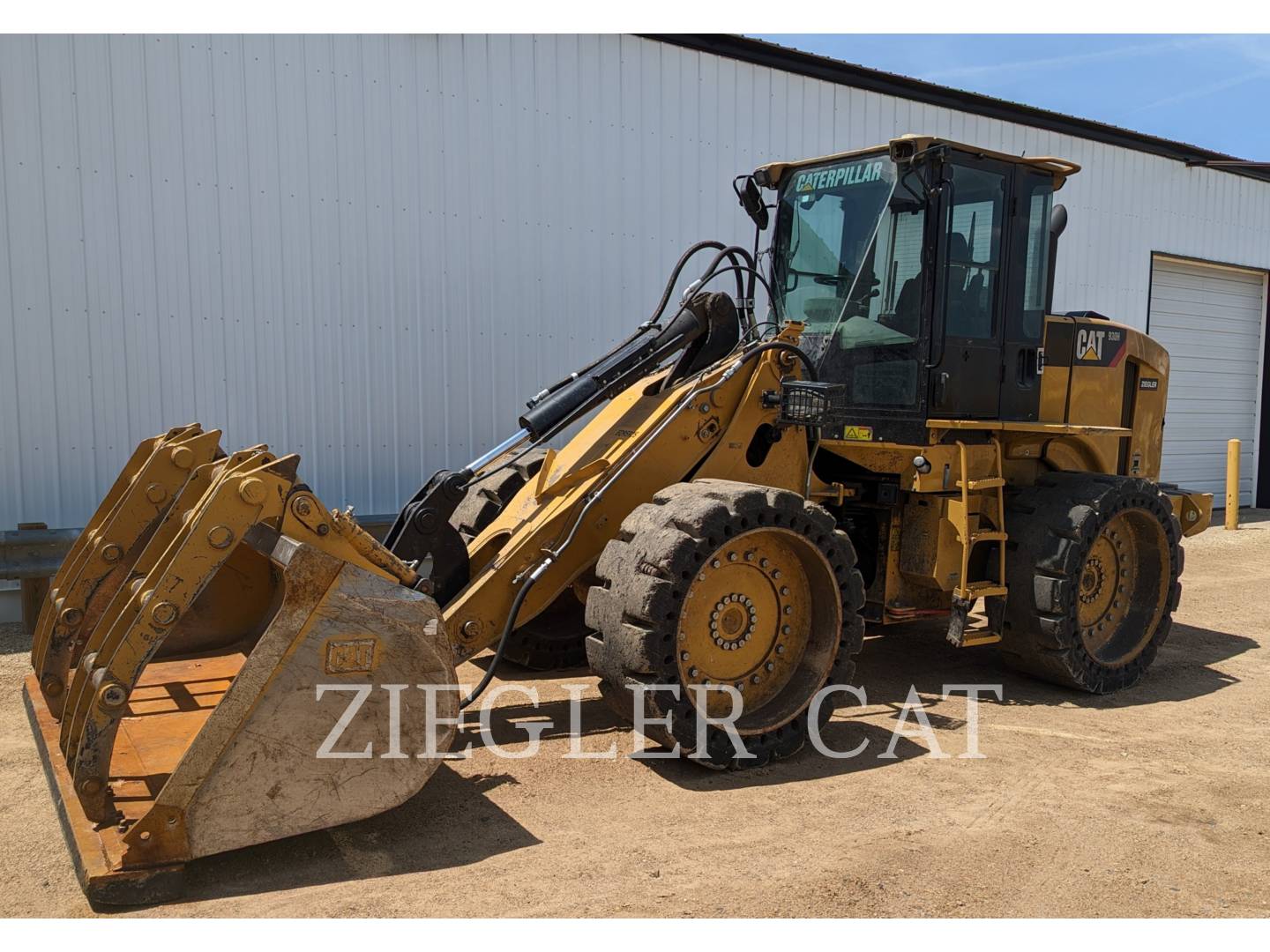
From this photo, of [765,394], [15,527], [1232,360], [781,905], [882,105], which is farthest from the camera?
[1232,360]

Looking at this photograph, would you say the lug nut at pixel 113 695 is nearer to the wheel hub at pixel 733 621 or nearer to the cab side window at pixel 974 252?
the wheel hub at pixel 733 621

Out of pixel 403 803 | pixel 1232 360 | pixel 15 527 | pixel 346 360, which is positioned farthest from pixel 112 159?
pixel 1232 360

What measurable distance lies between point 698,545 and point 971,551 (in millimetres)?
2349

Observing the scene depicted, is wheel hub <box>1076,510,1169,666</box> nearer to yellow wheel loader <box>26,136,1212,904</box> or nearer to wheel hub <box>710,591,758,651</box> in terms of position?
yellow wheel loader <box>26,136,1212,904</box>

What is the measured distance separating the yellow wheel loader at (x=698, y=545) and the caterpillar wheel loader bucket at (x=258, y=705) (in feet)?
0.04

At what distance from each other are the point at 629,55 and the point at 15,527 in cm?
658

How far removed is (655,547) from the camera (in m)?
4.71

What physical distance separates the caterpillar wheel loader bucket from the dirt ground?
0.22 metres

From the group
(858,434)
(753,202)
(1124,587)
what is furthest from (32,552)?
(1124,587)

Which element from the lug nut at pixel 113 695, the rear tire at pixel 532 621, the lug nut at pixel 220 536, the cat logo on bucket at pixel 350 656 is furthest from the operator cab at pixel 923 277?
the lug nut at pixel 113 695

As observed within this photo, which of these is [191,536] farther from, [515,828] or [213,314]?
[213,314]

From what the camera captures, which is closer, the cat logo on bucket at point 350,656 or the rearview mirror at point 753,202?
the cat logo on bucket at point 350,656

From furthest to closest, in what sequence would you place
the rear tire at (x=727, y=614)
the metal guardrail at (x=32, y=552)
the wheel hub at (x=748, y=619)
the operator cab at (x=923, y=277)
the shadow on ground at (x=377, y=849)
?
1. the metal guardrail at (x=32, y=552)
2. the operator cab at (x=923, y=277)
3. the wheel hub at (x=748, y=619)
4. the rear tire at (x=727, y=614)
5. the shadow on ground at (x=377, y=849)

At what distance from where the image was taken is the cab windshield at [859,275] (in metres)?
6.08
